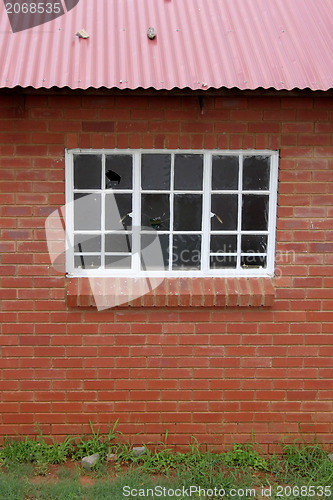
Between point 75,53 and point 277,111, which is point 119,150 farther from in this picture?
point 277,111

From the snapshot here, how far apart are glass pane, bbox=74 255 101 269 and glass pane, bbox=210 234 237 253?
3.10 ft

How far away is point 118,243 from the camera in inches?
170

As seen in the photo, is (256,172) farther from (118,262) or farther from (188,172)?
(118,262)

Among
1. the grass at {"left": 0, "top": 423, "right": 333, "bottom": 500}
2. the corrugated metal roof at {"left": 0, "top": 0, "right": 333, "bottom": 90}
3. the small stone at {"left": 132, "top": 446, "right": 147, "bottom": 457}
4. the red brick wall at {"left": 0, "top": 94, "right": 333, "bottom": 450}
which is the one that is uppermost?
the corrugated metal roof at {"left": 0, "top": 0, "right": 333, "bottom": 90}

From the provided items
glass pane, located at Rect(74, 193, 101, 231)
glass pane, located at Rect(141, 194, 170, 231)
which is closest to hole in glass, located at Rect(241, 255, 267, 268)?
glass pane, located at Rect(141, 194, 170, 231)

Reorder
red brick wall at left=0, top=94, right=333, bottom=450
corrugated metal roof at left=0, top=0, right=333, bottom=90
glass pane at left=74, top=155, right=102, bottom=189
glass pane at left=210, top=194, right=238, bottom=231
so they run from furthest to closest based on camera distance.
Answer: glass pane at left=210, top=194, right=238, bottom=231
glass pane at left=74, top=155, right=102, bottom=189
red brick wall at left=0, top=94, right=333, bottom=450
corrugated metal roof at left=0, top=0, right=333, bottom=90

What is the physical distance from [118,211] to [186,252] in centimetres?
65

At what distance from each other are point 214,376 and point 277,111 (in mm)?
2192

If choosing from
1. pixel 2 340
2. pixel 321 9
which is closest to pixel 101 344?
pixel 2 340

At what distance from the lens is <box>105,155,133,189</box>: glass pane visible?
421cm

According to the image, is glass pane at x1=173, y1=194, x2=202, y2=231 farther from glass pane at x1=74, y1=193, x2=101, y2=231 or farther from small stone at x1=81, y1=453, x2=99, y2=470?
small stone at x1=81, y1=453, x2=99, y2=470

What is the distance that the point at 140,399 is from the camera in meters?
4.36

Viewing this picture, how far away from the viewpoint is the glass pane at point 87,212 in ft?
13.9

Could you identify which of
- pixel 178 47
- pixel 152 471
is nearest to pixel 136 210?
pixel 178 47
